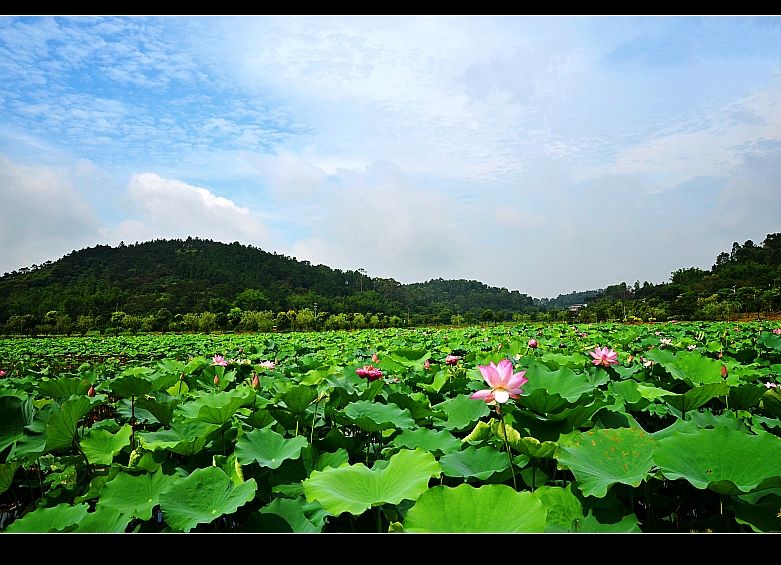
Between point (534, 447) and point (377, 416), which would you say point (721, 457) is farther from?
point (377, 416)

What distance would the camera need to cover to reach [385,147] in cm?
249

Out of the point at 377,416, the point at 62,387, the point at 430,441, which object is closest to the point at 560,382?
the point at 430,441

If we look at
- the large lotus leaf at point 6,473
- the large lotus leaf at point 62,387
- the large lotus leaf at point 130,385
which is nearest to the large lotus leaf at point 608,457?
the large lotus leaf at point 6,473

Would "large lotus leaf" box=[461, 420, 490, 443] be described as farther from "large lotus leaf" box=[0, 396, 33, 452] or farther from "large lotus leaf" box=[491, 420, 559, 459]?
"large lotus leaf" box=[0, 396, 33, 452]

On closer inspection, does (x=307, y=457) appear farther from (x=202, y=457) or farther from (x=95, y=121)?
(x=95, y=121)

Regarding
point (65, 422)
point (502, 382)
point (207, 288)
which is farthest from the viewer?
point (207, 288)

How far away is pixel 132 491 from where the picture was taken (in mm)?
1181

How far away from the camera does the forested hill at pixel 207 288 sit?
49.0 ft

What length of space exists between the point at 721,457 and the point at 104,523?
1.22 meters

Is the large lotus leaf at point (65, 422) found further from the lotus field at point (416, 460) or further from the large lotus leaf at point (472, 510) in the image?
the large lotus leaf at point (472, 510)

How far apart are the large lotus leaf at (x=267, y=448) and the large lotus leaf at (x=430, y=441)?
32cm
